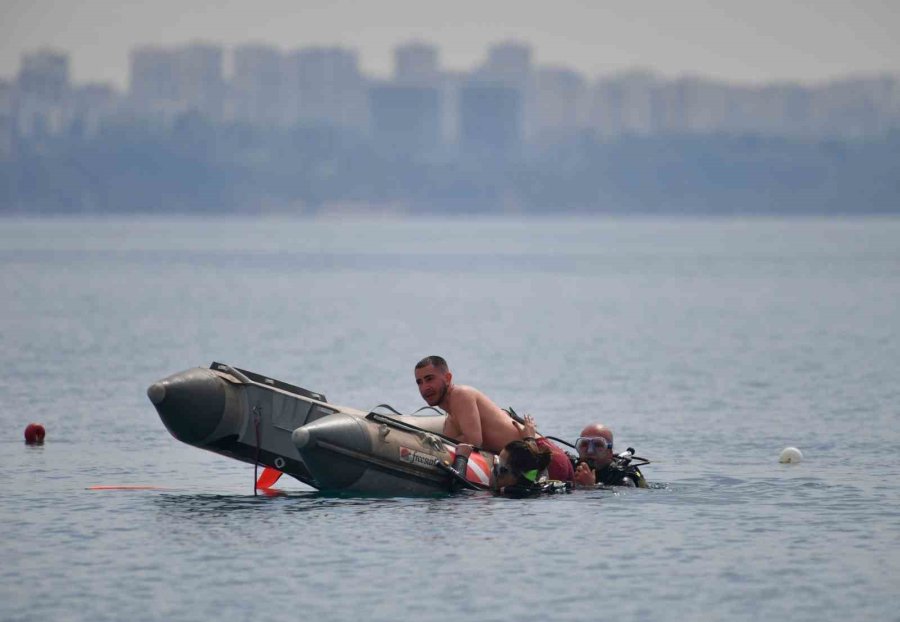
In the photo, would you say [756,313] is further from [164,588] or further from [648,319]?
[164,588]

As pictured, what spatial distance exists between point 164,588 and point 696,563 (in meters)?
5.17

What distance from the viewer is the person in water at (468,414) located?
19.7 metres

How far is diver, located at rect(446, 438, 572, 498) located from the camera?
19875mm

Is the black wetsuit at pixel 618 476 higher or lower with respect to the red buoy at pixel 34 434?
lower

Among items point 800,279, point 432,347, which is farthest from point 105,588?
point 800,279

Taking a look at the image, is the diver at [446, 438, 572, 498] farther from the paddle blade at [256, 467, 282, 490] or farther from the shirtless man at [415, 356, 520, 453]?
the paddle blade at [256, 467, 282, 490]

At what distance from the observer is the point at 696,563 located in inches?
673

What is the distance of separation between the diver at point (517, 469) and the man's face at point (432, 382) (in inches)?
25.7

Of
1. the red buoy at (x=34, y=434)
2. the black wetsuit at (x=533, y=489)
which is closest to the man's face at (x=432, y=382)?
the black wetsuit at (x=533, y=489)

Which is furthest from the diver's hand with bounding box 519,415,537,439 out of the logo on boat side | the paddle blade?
the paddle blade

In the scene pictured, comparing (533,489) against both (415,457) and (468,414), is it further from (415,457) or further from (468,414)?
(415,457)

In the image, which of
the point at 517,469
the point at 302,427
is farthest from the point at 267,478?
the point at 517,469

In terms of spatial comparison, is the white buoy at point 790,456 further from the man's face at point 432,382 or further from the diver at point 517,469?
the man's face at point 432,382

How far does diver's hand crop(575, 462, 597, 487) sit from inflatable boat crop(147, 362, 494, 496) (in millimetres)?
1252
